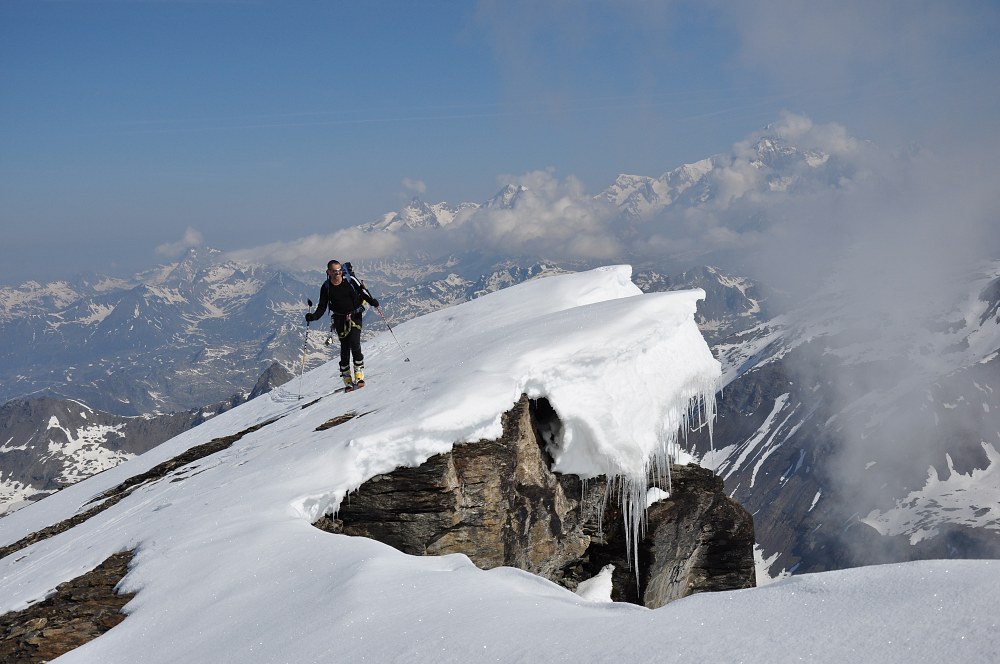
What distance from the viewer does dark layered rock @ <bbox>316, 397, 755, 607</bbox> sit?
15.7m

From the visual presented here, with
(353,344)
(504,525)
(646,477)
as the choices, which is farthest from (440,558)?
(353,344)

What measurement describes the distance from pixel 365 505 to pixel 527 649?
9804 millimetres

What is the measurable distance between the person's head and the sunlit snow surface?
12.4 feet

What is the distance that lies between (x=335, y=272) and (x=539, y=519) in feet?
36.2

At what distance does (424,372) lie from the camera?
21.0m

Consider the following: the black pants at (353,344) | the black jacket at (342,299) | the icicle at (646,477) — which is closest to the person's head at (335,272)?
the black jacket at (342,299)

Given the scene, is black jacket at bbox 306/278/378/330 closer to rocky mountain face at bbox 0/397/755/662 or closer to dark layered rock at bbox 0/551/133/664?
rocky mountain face at bbox 0/397/755/662

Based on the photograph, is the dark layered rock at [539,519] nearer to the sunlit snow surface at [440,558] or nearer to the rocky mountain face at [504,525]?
the rocky mountain face at [504,525]

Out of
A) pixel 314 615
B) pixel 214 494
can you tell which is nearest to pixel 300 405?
pixel 214 494

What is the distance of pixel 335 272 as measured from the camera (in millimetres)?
22750

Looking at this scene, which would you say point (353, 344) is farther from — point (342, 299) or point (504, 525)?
point (504, 525)

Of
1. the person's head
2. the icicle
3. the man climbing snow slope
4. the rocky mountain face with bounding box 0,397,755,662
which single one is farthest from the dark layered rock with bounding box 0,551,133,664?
the icicle

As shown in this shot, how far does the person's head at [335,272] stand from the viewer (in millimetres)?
22281

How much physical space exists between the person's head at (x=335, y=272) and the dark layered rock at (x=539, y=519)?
28.2ft
